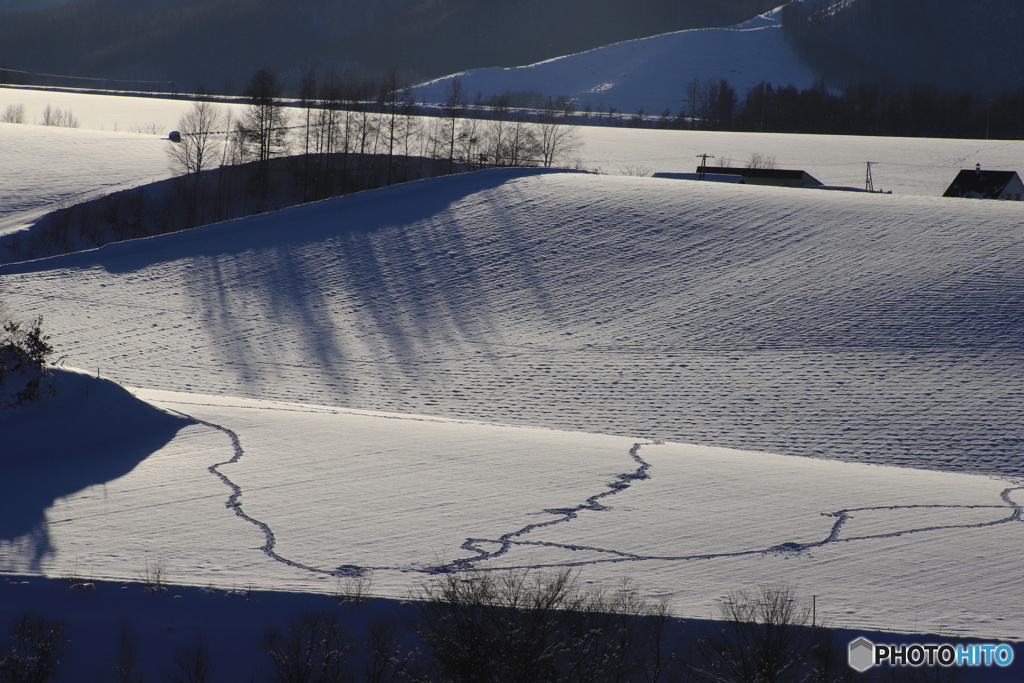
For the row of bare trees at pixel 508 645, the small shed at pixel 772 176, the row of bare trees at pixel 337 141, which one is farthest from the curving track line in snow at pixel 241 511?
the small shed at pixel 772 176

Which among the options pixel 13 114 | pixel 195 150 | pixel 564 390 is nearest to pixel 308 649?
pixel 564 390

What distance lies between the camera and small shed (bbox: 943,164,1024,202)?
49.6 metres

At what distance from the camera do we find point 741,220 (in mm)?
36250

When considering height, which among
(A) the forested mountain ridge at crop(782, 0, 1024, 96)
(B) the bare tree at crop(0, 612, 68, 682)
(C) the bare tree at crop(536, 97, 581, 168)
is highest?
(A) the forested mountain ridge at crop(782, 0, 1024, 96)

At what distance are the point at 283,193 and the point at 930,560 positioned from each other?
1884 inches

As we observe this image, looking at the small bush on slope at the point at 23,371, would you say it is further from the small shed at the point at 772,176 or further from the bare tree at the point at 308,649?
the small shed at the point at 772,176

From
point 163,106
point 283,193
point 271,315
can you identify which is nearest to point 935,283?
point 271,315

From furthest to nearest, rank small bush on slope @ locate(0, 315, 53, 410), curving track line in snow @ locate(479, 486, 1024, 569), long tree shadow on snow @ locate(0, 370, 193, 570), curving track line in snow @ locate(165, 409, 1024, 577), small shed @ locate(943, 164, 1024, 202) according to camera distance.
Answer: small shed @ locate(943, 164, 1024, 202)
small bush on slope @ locate(0, 315, 53, 410)
long tree shadow on snow @ locate(0, 370, 193, 570)
curving track line in snow @ locate(479, 486, 1024, 569)
curving track line in snow @ locate(165, 409, 1024, 577)

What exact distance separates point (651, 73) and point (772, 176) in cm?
10450

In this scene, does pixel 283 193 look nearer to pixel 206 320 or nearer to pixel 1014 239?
pixel 206 320

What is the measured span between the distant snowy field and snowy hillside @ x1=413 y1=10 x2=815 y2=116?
101 metres

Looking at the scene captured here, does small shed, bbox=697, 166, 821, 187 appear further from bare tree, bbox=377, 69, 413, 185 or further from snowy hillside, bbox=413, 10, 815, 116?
snowy hillside, bbox=413, 10, 815, 116

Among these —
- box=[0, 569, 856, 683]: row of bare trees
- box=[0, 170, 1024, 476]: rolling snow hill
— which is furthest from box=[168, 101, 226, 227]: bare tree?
box=[0, 569, 856, 683]: row of bare trees

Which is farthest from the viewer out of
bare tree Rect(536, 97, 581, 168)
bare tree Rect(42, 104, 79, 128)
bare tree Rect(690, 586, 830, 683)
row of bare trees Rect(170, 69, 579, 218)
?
bare tree Rect(42, 104, 79, 128)
